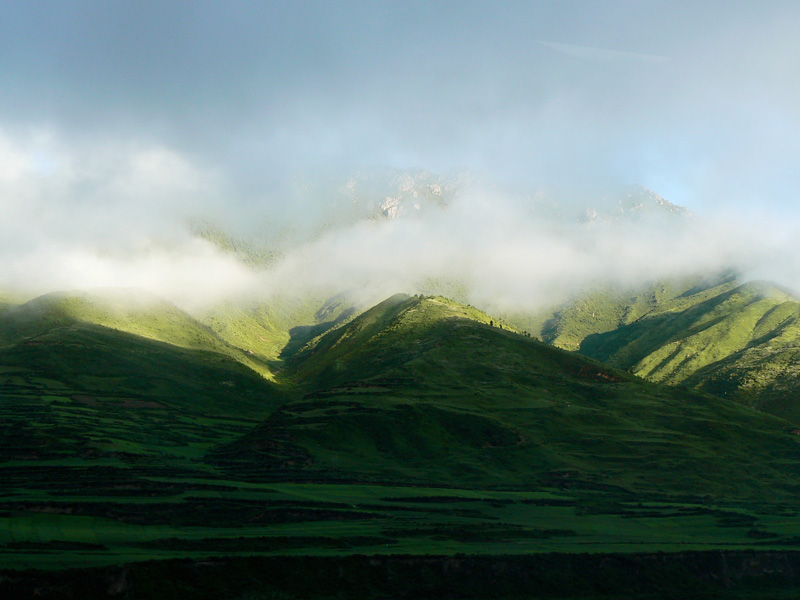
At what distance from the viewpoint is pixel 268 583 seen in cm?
9231

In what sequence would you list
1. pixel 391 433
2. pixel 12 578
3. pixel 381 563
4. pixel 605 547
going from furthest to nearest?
pixel 391 433, pixel 605 547, pixel 381 563, pixel 12 578

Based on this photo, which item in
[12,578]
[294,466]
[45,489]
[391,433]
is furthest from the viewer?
[391,433]

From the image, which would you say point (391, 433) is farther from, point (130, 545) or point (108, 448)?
point (130, 545)

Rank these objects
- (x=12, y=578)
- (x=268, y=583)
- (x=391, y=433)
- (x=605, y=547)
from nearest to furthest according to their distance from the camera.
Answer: (x=12, y=578) → (x=268, y=583) → (x=605, y=547) → (x=391, y=433)

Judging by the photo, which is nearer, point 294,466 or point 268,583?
point 268,583

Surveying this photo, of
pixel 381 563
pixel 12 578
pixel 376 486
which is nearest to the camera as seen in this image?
pixel 12 578

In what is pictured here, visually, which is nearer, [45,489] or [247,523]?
[247,523]

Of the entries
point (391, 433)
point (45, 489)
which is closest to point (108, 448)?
point (45, 489)

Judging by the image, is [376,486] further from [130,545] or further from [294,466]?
[130,545]

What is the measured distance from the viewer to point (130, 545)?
99750 mm

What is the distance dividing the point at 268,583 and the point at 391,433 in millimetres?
101543

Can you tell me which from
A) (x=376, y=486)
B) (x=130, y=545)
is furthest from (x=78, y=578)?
(x=376, y=486)

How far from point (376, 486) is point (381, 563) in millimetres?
54548

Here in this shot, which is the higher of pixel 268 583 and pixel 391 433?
pixel 391 433
